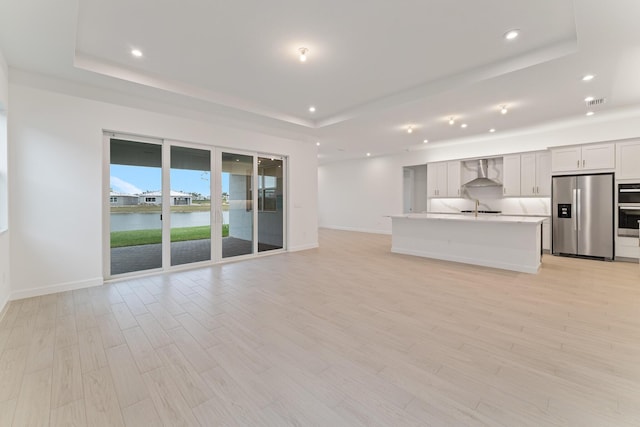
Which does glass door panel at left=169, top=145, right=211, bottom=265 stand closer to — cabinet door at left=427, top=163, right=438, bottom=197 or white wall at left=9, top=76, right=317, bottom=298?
white wall at left=9, top=76, right=317, bottom=298

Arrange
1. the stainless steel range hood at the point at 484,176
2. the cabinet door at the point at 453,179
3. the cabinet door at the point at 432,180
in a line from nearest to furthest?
the stainless steel range hood at the point at 484,176 < the cabinet door at the point at 453,179 < the cabinet door at the point at 432,180

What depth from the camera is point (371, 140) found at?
295 inches

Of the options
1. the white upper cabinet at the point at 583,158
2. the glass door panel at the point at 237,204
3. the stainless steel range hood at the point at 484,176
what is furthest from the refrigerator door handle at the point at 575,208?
the glass door panel at the point at 237,204

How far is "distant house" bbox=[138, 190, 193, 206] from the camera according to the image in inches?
184

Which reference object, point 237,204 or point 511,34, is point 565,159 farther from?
point 237,204

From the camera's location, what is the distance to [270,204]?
6.67 m

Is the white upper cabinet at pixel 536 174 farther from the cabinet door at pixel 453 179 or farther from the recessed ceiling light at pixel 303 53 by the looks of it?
the recessed ceiling light at pixel 303 53

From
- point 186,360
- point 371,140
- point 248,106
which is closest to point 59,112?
point 248,106

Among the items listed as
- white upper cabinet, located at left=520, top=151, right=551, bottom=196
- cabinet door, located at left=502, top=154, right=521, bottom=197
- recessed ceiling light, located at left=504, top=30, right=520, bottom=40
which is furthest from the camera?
cabinet door, located at left=502, top=154, right=521, bottom=197

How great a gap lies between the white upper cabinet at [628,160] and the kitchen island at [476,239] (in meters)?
1.71

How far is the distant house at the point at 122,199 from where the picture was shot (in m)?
4.34

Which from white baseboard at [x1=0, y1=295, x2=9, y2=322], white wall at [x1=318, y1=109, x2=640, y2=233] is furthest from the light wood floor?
white wall at [x1=318, y1=109, x2=640, y2=233]

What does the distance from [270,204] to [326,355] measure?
4.87 meters

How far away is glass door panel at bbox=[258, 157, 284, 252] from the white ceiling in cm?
160
